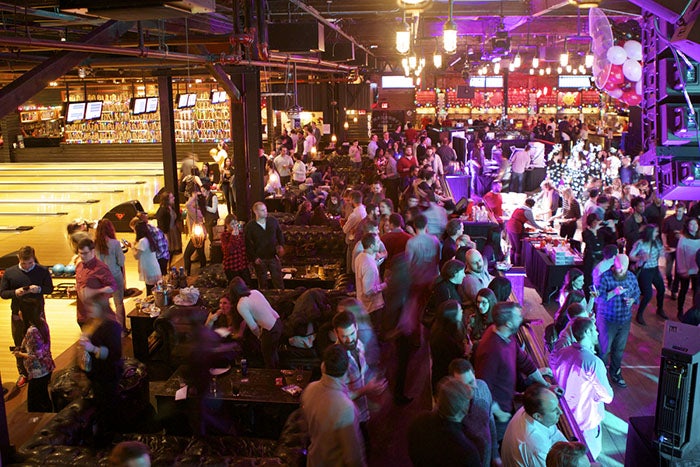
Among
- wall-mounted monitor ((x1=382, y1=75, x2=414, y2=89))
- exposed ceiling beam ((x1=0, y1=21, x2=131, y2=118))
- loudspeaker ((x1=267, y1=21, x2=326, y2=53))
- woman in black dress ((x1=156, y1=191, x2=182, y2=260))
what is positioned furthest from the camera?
wall-mounted monitor ((x1=382, y1=75, x2=414, y2=89))

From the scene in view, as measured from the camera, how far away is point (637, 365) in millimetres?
6621

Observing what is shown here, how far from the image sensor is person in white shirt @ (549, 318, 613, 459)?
4.21 metres

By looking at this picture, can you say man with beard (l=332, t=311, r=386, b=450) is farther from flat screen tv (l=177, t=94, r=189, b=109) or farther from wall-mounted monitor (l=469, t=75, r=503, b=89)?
wall-mounted monitor (l=469, t=75, r=503, b=89)

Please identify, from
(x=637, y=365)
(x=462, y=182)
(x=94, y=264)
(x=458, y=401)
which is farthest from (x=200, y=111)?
(x=458, y=401)

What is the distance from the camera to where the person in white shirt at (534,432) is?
10.6 feet

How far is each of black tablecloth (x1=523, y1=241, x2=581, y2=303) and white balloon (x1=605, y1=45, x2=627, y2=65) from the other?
9.01ft

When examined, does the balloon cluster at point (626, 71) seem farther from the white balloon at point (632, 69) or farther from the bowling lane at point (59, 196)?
the bowling lane at point (59, 196)

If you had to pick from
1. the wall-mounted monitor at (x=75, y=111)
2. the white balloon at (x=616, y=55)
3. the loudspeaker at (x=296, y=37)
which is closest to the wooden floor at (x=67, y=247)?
the wall-mounted monitor at (x=75, y=111)

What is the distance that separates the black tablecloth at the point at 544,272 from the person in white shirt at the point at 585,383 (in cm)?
426

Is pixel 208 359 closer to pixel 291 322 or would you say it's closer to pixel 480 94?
pixel 291 322

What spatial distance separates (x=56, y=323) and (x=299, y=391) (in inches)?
176

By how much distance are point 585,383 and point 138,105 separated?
538 inches

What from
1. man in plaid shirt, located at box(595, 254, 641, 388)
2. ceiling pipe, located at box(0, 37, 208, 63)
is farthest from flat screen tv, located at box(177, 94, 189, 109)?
man in plaid shirt, located at box(595, 254, 641, 388)

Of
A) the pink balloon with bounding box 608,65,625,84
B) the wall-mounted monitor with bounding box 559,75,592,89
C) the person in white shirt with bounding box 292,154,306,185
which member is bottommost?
the person in white shirt with bounding box 292,154,306,185
